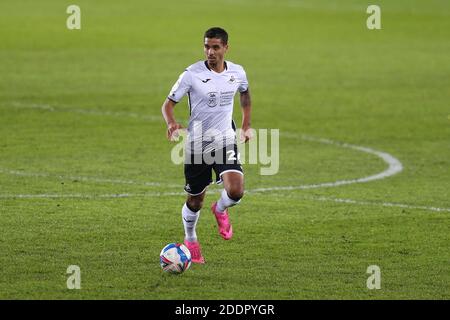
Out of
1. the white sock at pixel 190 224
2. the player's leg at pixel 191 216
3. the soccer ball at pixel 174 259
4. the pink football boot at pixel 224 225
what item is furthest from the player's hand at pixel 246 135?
the soccer ball at pixel 174 259

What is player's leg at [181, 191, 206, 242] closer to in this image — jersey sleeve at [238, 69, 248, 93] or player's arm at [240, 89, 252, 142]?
player's arm at [240, 89, 252, 142]

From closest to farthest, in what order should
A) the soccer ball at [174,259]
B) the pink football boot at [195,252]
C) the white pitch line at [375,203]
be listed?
the soccer ball at [174,259] < the pink football boot at [195,252] < the white pitch line at [375,203]

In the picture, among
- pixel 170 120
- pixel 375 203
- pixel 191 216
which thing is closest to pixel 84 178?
pixel 375 203

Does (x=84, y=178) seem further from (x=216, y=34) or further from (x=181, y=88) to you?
(x=216, y=34)

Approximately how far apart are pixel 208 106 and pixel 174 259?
193 cm

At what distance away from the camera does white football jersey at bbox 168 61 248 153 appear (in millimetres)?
13078

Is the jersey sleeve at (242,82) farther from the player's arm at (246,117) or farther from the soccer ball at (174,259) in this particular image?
the soccer ball at (174,259)

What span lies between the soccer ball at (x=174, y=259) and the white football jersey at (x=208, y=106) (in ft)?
4.72

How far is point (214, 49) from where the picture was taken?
1302 centimetres

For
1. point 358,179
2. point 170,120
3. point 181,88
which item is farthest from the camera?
point 358,179

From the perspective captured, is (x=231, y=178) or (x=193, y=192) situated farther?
(x=193, y=192)

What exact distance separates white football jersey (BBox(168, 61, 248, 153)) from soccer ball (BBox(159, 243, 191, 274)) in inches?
56.6

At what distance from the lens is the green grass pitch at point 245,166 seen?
12.3m

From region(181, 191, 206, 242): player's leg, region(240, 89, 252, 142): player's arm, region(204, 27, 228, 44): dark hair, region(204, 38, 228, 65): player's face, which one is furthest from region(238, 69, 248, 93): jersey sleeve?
region(181, 191, 206, 242): player's leg
